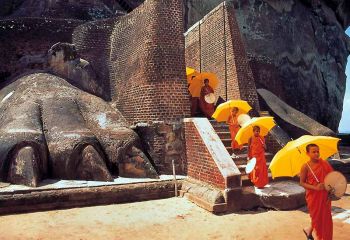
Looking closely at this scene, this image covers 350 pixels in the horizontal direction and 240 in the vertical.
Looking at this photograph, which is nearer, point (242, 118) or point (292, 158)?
point (292, 158)

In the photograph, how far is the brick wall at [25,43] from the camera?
11.7 metres

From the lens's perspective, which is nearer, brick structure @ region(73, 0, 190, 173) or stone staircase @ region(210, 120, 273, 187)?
stone staircase @ region(210, 120, 273, 187)

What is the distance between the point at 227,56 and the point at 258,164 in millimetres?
5226

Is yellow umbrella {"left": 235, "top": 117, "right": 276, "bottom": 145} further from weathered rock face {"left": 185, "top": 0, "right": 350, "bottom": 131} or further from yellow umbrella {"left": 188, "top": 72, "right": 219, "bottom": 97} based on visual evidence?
weathered rock face {"left": 185, "top": 0, "right": 350, "bottom": 131}

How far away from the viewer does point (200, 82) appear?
1160 centimetres

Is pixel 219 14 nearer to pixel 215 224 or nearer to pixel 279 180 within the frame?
pixel 279 180

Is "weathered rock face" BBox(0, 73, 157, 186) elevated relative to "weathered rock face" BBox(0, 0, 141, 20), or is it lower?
lower

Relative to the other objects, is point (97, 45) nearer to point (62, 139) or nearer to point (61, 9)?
point (61, 9)

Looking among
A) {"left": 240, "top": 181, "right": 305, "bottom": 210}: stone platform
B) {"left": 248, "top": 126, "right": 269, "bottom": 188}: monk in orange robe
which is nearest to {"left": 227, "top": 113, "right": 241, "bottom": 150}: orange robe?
{"left": 248, "top": 126, "right": 269, "bottom": 188}: monk in orange robe

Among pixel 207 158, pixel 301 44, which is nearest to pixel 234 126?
pixel 207 158

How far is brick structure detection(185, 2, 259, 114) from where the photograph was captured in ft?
36.0

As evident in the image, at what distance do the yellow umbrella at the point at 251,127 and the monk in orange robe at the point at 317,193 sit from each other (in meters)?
2.42

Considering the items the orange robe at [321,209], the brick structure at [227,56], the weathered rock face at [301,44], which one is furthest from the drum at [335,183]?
the weathered rock face at [301,44]

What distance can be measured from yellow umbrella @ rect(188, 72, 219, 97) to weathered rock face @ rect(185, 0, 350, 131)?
1113 centimetres
